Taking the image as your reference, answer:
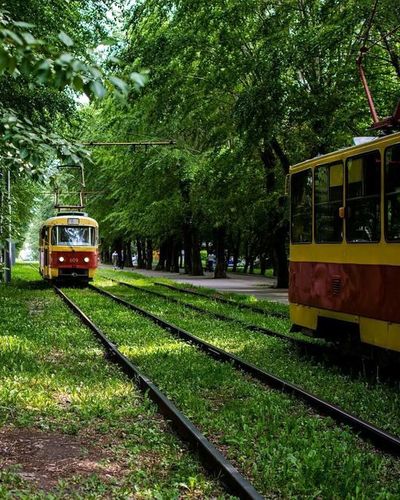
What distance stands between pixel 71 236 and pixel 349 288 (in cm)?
1967

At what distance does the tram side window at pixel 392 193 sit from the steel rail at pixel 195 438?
327 cm

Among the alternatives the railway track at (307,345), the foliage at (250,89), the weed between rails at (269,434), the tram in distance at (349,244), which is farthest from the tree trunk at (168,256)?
the weed between rails at (269,434)

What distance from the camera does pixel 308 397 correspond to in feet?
25.3

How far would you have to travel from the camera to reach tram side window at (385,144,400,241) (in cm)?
820

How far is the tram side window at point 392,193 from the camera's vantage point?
8.20 meters

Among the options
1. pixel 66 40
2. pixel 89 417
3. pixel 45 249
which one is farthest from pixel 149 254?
pixel 66 40

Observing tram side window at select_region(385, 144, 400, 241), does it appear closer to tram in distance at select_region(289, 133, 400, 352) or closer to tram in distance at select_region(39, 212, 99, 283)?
tram in distance at select_region(289, 133, 400, 352)

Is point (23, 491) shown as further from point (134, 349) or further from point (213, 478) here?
A: point (134, 349)

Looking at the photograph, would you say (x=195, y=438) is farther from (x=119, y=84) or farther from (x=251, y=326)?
(x=251, y=326)

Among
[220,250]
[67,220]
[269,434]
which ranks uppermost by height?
[67,220]

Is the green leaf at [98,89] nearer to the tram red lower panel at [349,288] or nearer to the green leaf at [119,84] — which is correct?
the green leaf at [119,84]

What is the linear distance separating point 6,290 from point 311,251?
16432 mm

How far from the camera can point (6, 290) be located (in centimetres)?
2469

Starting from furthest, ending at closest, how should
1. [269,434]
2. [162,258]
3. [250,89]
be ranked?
[162,258], [250,89], [269,434]
